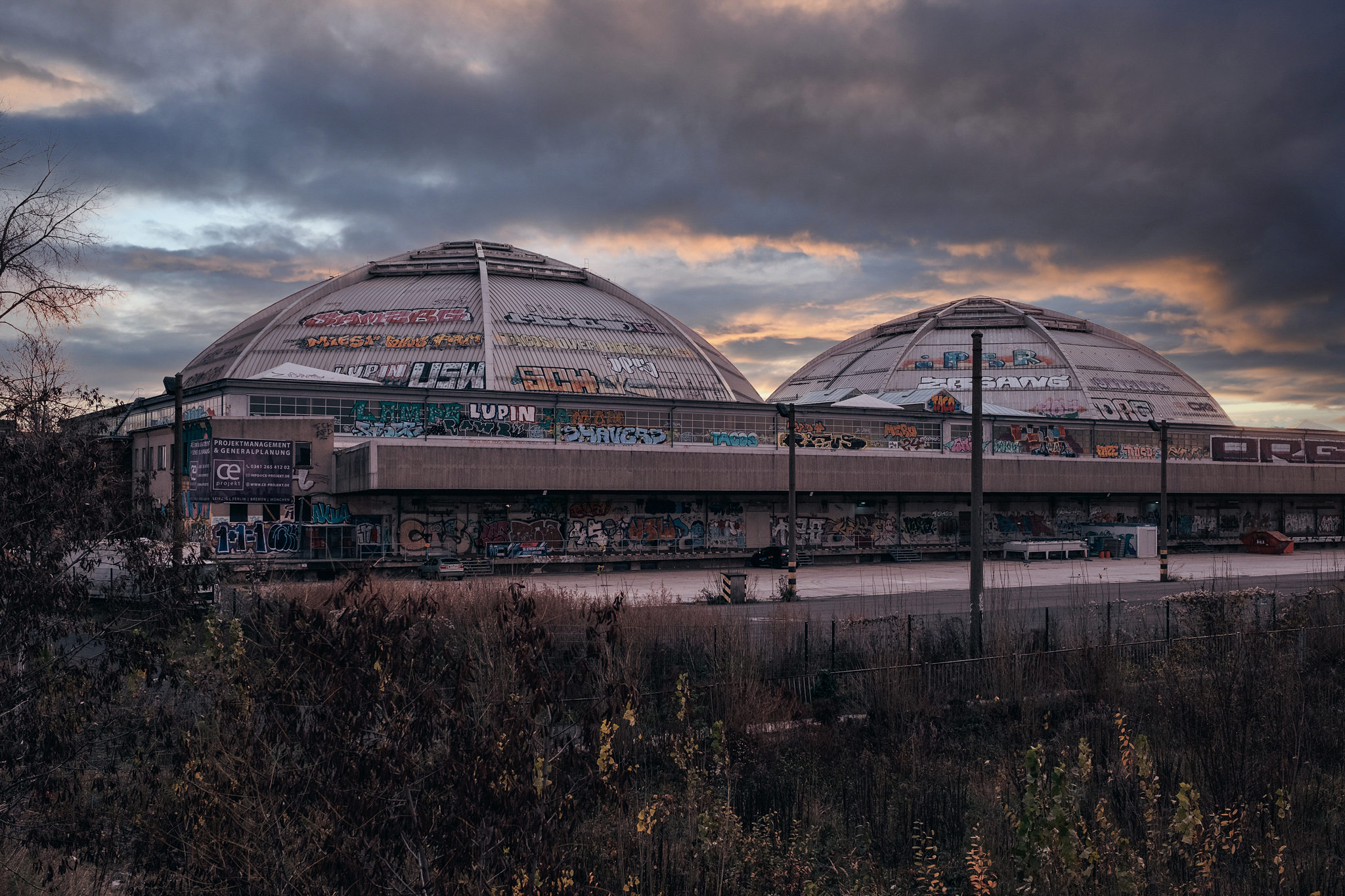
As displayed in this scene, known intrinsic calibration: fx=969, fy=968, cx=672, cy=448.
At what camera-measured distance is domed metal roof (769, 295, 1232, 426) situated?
86.8 meters

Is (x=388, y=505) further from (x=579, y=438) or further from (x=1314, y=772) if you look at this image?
(x=1314, y=772)

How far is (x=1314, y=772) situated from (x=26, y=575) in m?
16.2

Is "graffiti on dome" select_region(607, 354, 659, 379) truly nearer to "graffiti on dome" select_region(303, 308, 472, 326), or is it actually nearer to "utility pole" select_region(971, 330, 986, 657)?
"graffiti on dome" select_region(303, 308, 472, 326)

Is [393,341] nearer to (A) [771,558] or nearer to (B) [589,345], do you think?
(B) [589,345]

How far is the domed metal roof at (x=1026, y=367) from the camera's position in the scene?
Result: 86750 mm

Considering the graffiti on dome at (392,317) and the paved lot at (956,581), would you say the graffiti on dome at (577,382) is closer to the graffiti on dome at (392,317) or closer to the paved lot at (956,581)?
the graffiti on dome at (392,317)

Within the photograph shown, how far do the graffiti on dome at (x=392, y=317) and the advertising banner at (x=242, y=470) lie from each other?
16.9 m

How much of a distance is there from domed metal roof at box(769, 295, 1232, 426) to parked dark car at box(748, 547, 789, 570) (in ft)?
82.0

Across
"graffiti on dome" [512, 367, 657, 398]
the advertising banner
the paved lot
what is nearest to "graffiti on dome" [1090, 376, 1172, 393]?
the paved lot

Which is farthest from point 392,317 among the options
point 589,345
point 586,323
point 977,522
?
point 977,522

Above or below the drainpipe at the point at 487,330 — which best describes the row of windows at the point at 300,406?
below

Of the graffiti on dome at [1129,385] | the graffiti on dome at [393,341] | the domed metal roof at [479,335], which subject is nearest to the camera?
the domed metal roof at [479,335]

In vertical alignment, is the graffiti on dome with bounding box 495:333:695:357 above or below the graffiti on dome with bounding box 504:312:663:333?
below

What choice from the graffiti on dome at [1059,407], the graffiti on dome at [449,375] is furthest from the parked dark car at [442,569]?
the graffiti on dome at [1059,407]
